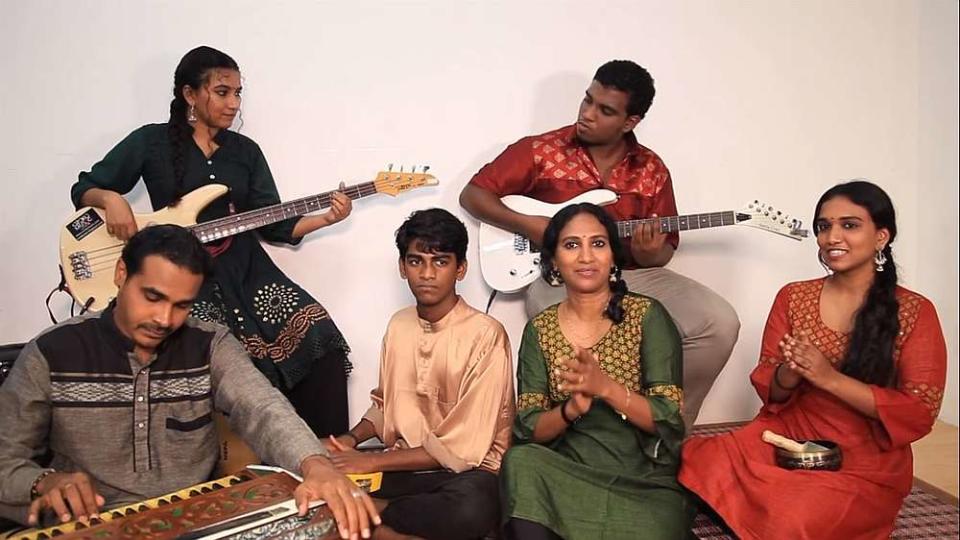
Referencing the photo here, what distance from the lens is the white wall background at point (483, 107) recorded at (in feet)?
11.9

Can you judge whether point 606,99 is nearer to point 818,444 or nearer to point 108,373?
point 818,444

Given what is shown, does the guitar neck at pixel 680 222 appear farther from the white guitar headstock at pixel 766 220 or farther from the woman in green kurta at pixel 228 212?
the woman in green kurta at pixel 228 212

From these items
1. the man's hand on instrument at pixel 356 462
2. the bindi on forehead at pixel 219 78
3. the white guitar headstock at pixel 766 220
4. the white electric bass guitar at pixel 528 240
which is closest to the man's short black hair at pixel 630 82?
the white electric bass guitar at pixel 528 240

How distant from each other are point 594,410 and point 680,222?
1194 mm

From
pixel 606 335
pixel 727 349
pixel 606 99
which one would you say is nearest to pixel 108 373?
pixel 606 335

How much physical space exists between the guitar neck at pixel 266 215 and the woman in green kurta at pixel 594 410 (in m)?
1.04

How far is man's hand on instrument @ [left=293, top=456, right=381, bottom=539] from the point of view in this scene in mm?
1743

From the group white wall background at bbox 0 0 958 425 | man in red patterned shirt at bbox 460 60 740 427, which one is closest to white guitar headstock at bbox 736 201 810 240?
man in red patterned shirt at bbox 460 60 740 427

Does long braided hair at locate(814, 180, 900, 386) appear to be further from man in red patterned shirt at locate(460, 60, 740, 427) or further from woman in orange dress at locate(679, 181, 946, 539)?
man in red patterned shirt at locate(460, 60, 740, 427)

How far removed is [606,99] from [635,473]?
1557 millimetres

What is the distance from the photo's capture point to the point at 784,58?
4176 millimetres

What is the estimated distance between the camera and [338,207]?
3.41 m

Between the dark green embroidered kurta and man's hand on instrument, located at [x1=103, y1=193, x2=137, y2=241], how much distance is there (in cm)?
14

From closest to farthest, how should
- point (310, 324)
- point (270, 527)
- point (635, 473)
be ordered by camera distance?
point (270, 527)
point (635, 473)
point (310, 324)
